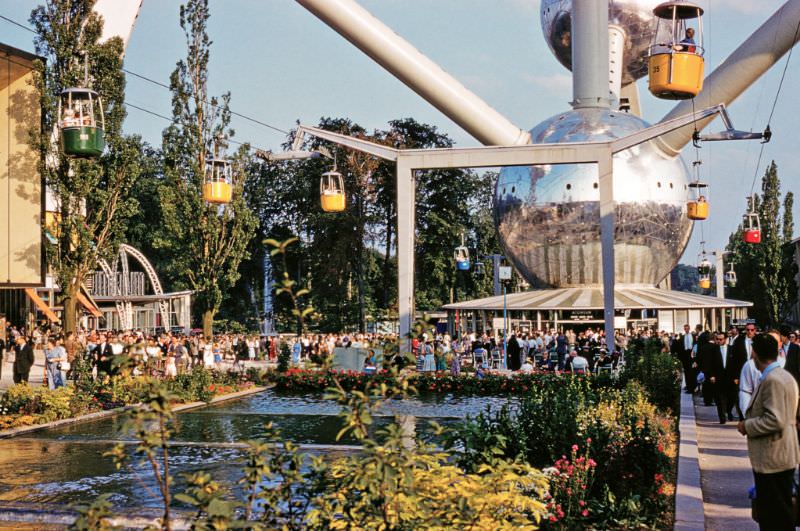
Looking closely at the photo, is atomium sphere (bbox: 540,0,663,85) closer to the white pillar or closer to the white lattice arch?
the white pillar

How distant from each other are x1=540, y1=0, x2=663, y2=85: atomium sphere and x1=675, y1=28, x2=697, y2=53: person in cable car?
25.5 meters

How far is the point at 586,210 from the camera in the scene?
38.4 metres

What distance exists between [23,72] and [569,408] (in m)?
21.0

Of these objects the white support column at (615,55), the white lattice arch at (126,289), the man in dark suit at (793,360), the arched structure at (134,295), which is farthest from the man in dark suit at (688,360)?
the white lattice arch at (126,289)

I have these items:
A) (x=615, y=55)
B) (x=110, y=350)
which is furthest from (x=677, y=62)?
(x=615, y=55)

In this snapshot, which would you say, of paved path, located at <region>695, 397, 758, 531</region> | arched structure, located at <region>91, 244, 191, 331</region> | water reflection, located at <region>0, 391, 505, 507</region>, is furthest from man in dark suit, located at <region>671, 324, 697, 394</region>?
arched structure, located at <region>91, 244, 191, 331</region>

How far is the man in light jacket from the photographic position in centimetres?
671

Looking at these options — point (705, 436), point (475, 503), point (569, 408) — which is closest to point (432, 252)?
point (705, 436)

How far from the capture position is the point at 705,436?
46.3 ft

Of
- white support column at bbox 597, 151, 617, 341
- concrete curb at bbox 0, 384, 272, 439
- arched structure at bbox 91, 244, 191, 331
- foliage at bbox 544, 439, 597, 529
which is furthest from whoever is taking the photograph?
arched structure at bbox 91, 244, 191, 331

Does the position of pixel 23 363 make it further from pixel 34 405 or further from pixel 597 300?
pixel 597 300

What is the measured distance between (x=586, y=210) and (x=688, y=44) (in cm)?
2243

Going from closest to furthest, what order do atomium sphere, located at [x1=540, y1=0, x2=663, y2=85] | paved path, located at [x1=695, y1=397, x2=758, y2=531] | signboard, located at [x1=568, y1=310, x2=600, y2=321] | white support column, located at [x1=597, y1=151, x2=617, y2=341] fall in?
paved path, located at [x1=695, y1=397, x2=758, y2=531] → white support column, located at [x1=597, y1=151, x2=617, y2=341] → signboard, located at [x1=568, y1=310, x2=600, y2=321] → atomium sphere, located at [x1=540, y1=0, x2=663, y2=85]

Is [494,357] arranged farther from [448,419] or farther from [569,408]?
[569,408]
